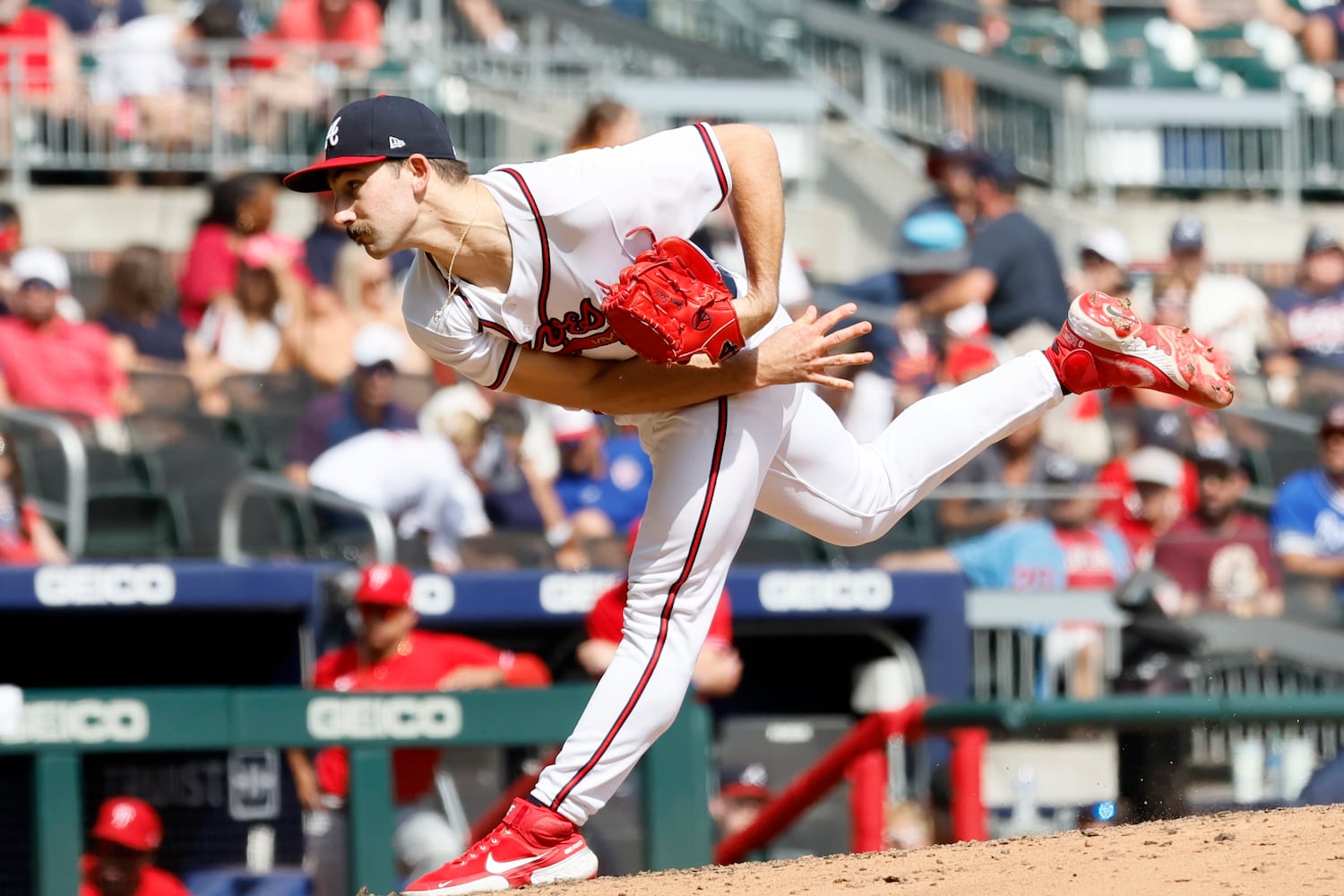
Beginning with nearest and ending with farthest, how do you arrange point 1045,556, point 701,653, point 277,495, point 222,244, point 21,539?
point 701,653
point 21,539
point 277,495
point 1045,556
point 222,244

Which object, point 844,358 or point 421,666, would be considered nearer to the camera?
point 844,358

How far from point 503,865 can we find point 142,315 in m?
4.83

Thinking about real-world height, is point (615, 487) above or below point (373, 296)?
below

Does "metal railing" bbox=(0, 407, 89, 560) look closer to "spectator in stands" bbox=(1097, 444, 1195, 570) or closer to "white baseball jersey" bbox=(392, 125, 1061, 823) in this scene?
"white baseball jersey" bbox=(392, 125, 1061, 823)

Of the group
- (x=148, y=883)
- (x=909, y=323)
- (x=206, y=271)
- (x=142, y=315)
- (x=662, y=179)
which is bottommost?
(x=148, y=883)

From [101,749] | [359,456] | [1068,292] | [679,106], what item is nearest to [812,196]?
[679,106]

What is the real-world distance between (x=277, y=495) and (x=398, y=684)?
4.34ft

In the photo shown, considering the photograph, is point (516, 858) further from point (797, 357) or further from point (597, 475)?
point (597, 475)

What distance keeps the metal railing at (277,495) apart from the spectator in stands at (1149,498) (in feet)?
9.59

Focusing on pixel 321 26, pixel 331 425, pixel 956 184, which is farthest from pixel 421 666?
pixel 321 26

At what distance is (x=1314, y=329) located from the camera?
32.1 feet

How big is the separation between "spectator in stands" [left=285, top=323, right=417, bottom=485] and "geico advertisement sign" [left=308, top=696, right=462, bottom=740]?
7.78 feet

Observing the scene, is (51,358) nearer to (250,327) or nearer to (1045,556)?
(250,327)

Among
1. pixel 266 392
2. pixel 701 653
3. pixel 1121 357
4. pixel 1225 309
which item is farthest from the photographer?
pixel 1225 309
